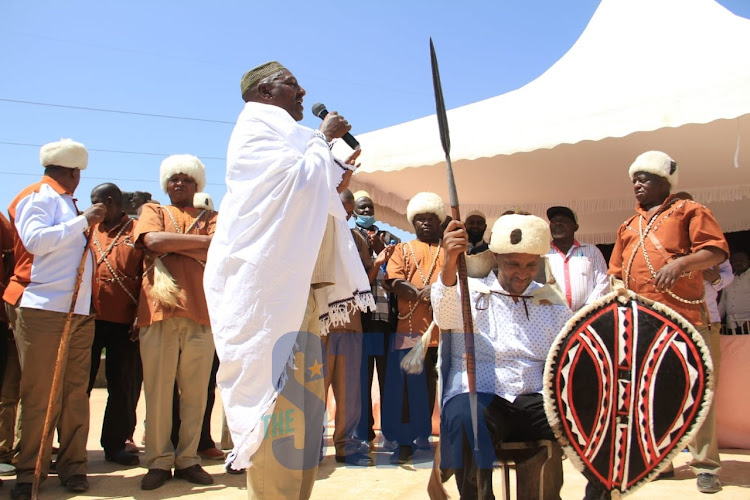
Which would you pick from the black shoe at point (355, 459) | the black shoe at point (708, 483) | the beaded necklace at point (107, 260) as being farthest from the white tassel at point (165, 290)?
the black shoe at point (708, 483)

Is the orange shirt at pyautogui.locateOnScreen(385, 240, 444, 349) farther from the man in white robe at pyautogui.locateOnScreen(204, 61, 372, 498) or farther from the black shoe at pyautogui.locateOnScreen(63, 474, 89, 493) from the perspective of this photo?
the black shoe at pyautogui.locateOnScreen(63, 474, 89, 493)

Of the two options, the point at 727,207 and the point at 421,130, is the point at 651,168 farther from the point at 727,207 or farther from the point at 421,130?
the point at 727,207

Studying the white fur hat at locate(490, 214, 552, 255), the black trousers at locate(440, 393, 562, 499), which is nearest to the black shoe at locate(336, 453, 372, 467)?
the black trousers at locate(440, 393, 562, 499)

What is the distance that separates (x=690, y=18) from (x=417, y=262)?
3.12m

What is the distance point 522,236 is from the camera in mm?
2963

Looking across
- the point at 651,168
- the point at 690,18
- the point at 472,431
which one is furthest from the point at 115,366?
the point at 690,18

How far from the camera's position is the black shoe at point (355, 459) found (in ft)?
15.4

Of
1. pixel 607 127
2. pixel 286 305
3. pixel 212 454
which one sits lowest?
pixel 212 454

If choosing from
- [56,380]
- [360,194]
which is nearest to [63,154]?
[56,380]

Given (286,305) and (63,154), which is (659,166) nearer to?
(286,305)

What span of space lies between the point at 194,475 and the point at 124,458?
869mm

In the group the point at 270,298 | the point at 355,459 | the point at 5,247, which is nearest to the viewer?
the point at 270,298

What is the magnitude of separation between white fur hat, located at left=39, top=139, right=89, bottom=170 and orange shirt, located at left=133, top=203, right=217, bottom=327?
509 millimetres

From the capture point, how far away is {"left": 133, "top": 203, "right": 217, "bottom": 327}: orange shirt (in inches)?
158
